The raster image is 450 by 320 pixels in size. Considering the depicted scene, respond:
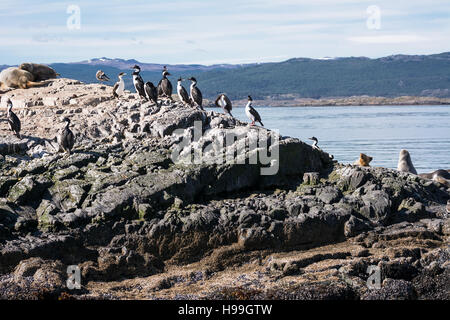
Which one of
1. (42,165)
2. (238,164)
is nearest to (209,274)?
(238,164)

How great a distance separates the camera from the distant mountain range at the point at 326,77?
471ft

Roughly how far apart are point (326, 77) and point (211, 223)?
159 metres

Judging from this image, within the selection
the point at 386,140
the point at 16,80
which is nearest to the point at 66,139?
the point at 16,80

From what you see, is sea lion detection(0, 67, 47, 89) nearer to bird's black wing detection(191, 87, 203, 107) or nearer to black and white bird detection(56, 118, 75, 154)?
bird's black wing detection(191, 87, 203, 107)

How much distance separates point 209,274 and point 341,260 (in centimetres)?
252

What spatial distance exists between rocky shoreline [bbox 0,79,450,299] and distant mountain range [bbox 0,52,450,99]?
115148 mm

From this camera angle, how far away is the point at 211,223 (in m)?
12.6

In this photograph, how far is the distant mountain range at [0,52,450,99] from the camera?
144 metres

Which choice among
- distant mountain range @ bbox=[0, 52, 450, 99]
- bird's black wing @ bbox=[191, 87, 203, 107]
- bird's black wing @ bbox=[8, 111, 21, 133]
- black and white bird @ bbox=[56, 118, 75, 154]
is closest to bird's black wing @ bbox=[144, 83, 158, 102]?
bird's black wing @ bbox=[191, 87, 203, 107]

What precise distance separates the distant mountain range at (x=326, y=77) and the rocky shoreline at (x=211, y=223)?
11515 centimetres
